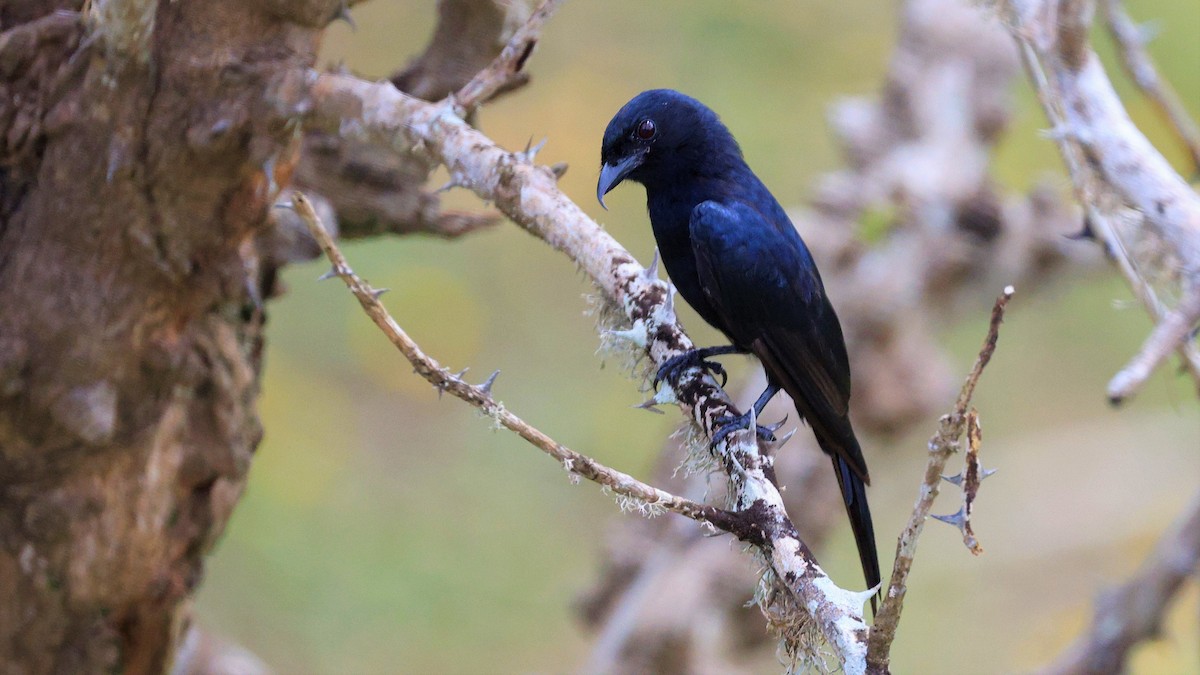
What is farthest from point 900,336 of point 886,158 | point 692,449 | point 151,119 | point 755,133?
point 755,133

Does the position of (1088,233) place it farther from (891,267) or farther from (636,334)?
(891,267)

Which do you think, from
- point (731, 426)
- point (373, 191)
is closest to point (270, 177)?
point (373, 191)

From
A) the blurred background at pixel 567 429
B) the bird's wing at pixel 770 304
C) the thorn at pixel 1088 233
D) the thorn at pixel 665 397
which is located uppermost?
the thorn at pixel 1088 233

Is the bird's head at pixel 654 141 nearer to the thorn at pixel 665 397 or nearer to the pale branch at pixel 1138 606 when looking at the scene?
the thorn at pixel 665 397

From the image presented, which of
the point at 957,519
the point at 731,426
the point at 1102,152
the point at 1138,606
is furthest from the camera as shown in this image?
the point at 1138,606

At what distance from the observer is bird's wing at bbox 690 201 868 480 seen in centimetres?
222

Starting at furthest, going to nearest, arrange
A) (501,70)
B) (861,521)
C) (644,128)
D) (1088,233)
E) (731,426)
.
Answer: (644,128), (861,521), (1088,233), (501,70), (731,426)

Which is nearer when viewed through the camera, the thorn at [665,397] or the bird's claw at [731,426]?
the bird's claw at [731,426]

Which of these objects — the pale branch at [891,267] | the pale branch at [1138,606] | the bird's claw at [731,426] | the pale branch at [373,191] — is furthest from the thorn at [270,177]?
the pale branch at [1138,606]

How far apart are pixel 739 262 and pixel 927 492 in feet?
4.09

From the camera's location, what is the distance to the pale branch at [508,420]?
52.6 inches

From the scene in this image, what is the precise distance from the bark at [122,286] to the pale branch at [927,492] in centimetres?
130

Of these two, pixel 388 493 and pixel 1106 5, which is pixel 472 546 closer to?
pixel 388 493

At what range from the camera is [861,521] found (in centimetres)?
210
